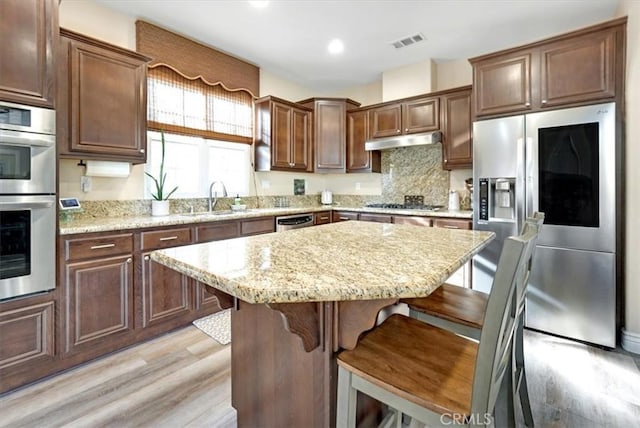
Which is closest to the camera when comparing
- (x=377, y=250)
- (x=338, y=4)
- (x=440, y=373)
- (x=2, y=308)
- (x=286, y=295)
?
(x=286, y=295)

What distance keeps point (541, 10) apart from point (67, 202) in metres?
4.22

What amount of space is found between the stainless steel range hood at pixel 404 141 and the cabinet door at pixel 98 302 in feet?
9.77

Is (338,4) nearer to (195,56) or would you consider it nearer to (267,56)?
(267,56)

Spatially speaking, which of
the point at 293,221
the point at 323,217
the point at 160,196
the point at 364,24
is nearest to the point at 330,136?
the point at 323,217

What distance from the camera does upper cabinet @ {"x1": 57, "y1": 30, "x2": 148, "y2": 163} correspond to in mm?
2240

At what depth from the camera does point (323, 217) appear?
4.17 metres

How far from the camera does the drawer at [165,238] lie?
7.91ft

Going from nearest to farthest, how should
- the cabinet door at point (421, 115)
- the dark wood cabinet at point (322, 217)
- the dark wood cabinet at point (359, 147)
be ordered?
the cabinet door at point (421, 115)
the dark wood cabinet at point (322, 217)
the dark wood cabinet at point (359, 147)

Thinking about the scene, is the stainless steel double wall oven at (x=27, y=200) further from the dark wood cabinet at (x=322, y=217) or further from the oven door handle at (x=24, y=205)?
the dark wood cabinet at (x=322, y=217)

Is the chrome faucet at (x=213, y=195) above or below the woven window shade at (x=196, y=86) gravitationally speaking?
below

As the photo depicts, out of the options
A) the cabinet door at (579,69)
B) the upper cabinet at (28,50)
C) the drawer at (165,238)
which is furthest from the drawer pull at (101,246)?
the cabinet door at (579,69)

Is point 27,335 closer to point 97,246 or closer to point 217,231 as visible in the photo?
point 97,246

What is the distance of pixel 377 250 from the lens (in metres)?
1.22

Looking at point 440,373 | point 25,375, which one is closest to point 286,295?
point 440,373
